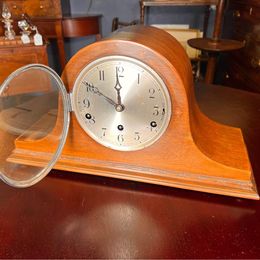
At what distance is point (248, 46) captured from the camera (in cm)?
188

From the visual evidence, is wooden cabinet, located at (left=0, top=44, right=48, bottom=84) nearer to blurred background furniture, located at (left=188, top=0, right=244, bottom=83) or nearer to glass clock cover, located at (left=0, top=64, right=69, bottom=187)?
blurred background furniture, located at (left=188, top=0, right=244, bottom=83)

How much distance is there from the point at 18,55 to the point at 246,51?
5.46ft

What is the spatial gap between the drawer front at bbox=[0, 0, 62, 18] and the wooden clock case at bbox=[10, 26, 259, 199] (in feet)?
7.00

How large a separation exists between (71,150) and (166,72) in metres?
0.30

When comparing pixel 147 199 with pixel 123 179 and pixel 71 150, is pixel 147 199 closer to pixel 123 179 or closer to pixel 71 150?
pixel 123 179

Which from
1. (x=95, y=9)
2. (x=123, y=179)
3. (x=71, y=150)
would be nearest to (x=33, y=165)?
(x=71, y=150)

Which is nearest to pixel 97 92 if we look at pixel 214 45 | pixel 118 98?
pixel 118 98

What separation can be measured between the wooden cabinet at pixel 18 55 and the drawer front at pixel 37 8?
54cm

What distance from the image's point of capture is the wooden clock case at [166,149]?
1.83 feet

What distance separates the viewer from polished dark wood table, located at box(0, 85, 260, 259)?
488mm

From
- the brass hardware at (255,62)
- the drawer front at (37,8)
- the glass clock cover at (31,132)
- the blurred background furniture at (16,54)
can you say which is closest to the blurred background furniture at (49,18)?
the drawer front at (37,8)

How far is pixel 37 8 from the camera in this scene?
252cm

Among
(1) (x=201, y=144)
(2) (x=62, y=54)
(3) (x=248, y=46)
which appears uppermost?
(1) (x=201, y=144)

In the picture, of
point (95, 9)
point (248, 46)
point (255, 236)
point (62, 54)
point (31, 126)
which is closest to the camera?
point (255, 236)
